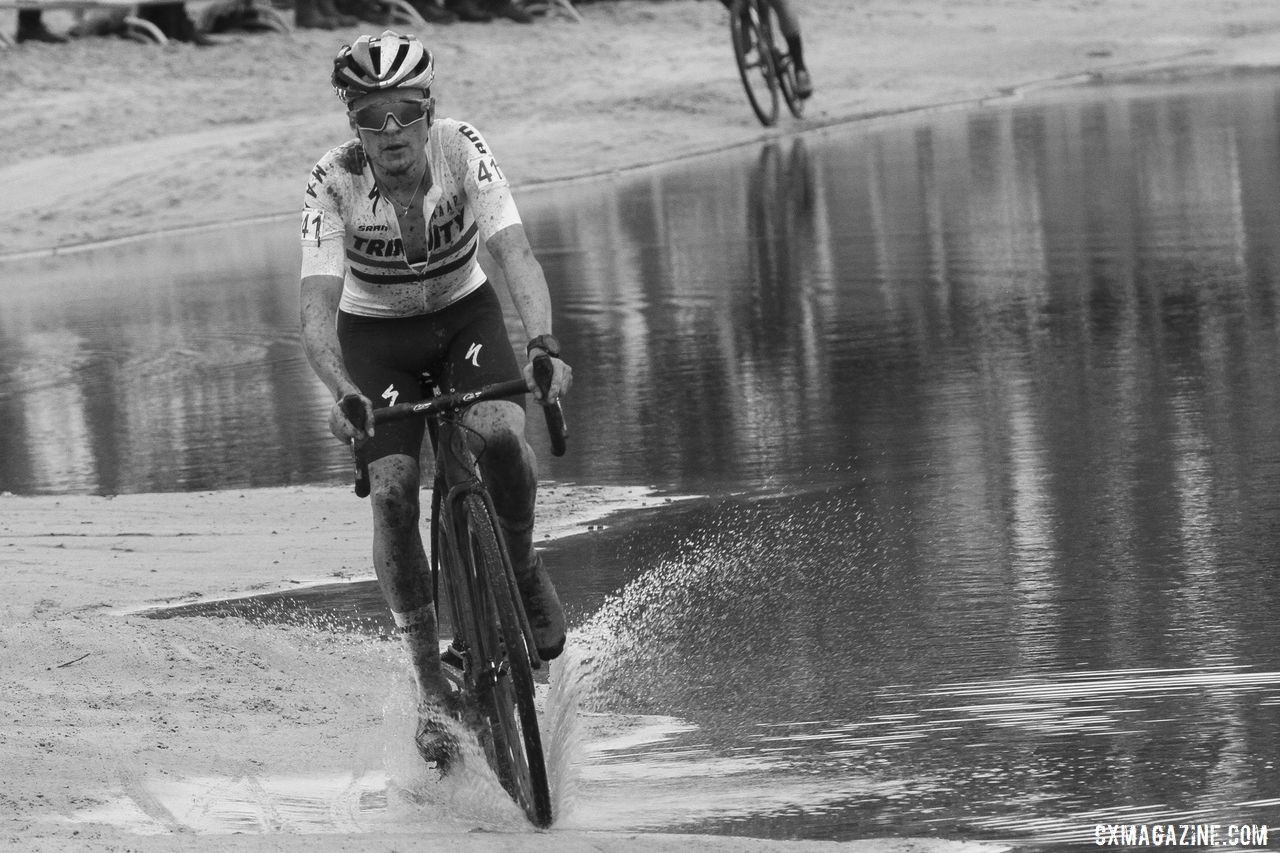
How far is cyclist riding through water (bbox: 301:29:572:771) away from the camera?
5.63 m

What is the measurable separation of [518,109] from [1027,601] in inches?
802

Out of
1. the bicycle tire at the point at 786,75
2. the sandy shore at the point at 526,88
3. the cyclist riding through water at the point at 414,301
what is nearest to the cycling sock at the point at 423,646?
the cyclist riding through water at the point at 414,301

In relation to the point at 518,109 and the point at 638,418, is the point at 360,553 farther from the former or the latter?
the point at 518,109

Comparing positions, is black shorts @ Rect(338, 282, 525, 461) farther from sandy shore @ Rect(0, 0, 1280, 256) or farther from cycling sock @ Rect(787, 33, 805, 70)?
cycling sock @ Rect(787, 33, 805, 70)

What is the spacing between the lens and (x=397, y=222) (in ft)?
18.9

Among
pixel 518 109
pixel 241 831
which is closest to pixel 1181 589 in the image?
pixel 241 831

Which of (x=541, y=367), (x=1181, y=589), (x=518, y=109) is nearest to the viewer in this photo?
(x=541, y=367)

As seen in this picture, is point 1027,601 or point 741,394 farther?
point 741,394

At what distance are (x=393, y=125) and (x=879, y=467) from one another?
3674 millimetres

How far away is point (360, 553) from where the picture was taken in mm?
8273

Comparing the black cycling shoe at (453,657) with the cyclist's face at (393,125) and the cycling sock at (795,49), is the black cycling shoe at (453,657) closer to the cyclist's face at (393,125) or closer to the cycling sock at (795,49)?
the cyclist's face at (393,125)

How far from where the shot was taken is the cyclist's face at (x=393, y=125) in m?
5.60

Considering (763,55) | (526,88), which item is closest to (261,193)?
(526,88)

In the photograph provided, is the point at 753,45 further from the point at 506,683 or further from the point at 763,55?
the point at 506,683
